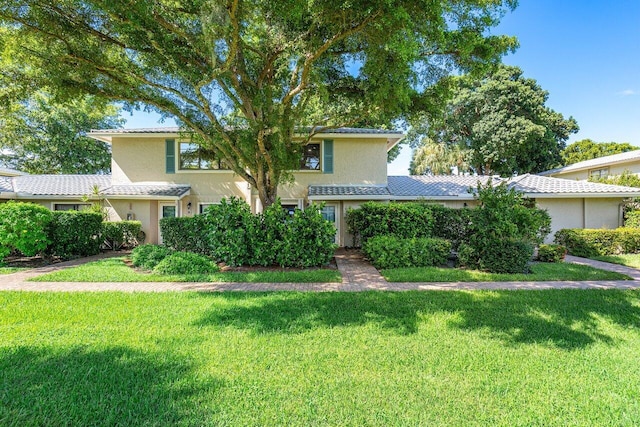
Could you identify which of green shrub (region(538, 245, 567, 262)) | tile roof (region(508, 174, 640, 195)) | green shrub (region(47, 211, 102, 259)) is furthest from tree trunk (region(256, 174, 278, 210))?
tile roof (region(508, 174, 640, 195))

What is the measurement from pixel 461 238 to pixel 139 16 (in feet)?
41.0

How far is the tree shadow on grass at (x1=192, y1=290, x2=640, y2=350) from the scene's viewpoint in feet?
15.6

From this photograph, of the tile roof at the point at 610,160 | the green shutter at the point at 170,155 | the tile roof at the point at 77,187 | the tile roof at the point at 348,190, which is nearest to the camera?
the tile roof at the point at 348,190

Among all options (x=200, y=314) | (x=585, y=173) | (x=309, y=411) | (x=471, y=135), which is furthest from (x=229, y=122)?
(x=585, y=173)

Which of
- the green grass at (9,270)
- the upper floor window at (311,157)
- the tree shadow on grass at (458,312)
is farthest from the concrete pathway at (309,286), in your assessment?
the upper floor window at (311,157)

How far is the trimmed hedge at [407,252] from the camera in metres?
9.65

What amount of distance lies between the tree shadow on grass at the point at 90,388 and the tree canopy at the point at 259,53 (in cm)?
711

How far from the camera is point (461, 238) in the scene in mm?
11664

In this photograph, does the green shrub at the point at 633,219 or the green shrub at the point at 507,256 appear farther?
the green shrub at the point at 633,219

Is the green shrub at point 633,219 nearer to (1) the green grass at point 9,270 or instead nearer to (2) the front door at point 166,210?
(2) the front door at point 166,210

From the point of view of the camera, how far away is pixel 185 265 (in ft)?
29.5

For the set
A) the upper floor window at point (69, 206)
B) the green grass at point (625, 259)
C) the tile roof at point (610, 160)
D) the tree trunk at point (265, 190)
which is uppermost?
the tile roof at point (610, 160)

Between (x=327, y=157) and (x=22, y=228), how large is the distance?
1212cm

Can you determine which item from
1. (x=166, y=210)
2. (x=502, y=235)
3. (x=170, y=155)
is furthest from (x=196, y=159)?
(x=502, y=235)
